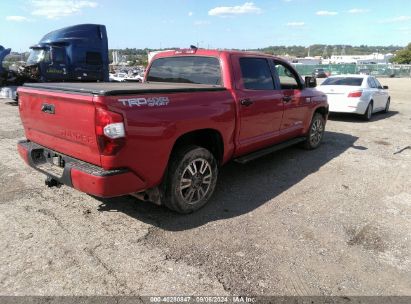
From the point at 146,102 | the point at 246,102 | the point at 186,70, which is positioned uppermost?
the point at 186,70

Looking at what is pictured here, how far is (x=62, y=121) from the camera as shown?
347 cm

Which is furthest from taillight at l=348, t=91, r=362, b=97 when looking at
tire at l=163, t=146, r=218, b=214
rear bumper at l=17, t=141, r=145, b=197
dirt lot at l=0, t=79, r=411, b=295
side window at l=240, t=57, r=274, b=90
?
rear bumper at l=17, t=141, r=145, b=197

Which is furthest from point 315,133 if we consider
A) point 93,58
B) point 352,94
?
point 93,58

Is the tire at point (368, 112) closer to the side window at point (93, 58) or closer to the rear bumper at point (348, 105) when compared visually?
the rear bumper at point (348, 105)

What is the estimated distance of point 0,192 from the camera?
461 centimetres

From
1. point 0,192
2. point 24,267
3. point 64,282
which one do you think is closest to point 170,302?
point 64,282

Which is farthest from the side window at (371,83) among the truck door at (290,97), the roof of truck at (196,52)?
the roof of truck at (196,52)

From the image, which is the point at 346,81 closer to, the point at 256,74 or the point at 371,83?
the point at 371,83

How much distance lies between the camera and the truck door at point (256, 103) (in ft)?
15.1

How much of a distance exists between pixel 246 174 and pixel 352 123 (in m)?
6.54

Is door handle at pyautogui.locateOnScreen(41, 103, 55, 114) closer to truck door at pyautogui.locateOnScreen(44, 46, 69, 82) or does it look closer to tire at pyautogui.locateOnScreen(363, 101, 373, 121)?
tire at pyautogui.locateOnScreen(363, 101, 373, 121)

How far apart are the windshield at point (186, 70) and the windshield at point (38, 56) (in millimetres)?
11422

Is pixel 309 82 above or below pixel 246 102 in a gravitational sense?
above

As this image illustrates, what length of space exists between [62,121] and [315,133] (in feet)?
17.3
